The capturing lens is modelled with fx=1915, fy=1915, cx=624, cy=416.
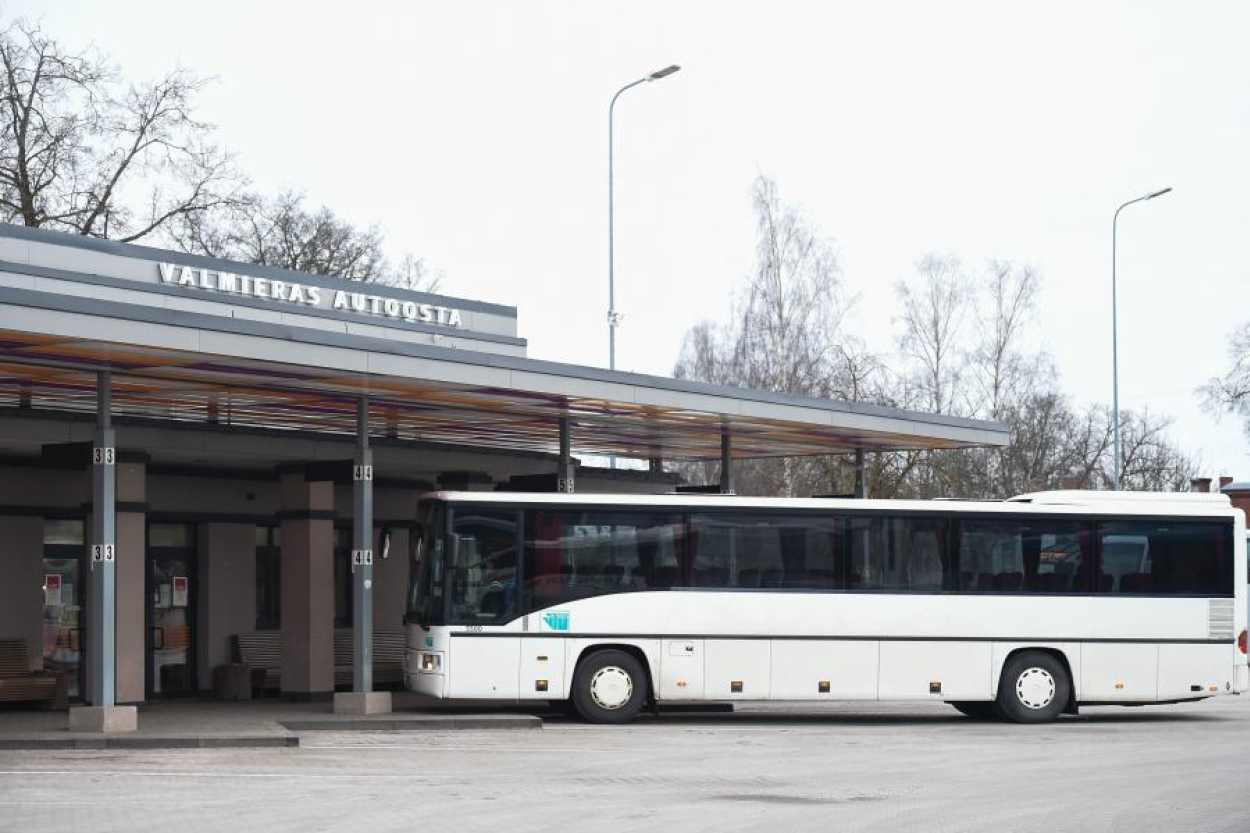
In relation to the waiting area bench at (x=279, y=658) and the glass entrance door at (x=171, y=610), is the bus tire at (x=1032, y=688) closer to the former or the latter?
the waiting area bench at (x=279, y=658)

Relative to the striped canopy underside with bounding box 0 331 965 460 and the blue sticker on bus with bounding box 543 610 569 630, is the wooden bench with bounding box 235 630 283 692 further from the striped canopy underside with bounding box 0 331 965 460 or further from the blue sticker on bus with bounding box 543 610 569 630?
the blue sticker on bus with bounding box 543 610 569 630

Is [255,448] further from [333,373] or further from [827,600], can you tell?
[827,600]

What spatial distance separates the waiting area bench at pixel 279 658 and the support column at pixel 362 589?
4473mm

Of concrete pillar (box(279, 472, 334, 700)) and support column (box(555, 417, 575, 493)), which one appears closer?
support column (box(555, 417, 575, 493))

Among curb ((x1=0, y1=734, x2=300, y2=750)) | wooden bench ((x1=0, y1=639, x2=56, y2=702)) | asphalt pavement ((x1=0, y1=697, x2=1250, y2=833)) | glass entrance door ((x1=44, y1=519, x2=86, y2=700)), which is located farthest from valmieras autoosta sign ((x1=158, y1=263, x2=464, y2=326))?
curb ((x1=0, y1=734, x2=300, y2=750))

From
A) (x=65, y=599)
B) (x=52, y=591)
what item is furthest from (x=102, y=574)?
(x=65, y=599)

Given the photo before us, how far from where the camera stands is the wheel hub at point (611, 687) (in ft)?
72.1

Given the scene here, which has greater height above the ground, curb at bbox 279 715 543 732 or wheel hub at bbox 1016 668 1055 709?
wheel hub at bbox 1016 668 1055 709

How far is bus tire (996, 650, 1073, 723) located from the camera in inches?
903

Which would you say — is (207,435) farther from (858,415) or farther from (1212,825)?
(1212,825)

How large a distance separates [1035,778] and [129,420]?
1260 cm

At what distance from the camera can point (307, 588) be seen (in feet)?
84.0

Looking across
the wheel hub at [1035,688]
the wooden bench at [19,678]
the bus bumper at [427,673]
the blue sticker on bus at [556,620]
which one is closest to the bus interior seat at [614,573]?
the blue sticker on bus at [556,620]

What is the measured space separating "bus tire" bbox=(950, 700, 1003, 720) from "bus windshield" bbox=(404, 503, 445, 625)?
655 centimetres
